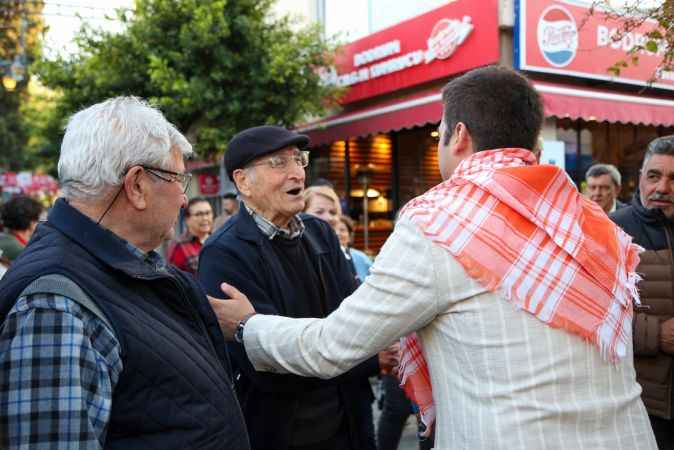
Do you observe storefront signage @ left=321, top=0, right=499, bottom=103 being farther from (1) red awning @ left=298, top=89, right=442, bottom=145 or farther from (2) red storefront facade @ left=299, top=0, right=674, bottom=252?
(1) red awning @ left=298, top=89, right=442, bottom=145

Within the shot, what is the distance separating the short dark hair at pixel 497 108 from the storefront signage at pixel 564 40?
7790 mm

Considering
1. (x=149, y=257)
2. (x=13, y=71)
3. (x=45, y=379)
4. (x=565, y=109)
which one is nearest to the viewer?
(x=45, y=379)

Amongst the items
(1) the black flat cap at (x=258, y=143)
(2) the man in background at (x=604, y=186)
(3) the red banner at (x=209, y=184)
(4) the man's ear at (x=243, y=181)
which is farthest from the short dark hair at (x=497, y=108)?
(3) the red banner at (x=209, y=184)

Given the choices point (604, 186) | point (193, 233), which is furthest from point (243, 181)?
point (193, 233)

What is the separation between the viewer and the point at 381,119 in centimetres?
1027

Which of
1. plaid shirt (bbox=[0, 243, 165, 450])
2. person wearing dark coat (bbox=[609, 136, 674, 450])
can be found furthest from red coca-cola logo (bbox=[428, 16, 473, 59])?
plaid shirt (bbox=[0, 243, 165, 450])

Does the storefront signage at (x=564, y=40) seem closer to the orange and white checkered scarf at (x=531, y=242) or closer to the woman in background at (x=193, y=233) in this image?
the woman in background at (x=193, y=233)

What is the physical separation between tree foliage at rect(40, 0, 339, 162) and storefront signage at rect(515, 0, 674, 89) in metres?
3.90

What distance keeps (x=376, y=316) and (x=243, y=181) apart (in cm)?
132

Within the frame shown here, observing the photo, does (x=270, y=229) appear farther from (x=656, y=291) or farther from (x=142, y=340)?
(x=656, y=291)

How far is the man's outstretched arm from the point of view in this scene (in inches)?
63.7

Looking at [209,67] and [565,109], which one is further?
[209,67]

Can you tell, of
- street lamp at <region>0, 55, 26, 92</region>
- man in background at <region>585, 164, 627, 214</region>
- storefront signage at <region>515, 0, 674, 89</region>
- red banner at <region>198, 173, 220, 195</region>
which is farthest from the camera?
red banner at <region>198, 173, 220, 195</region>

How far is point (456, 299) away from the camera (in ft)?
5.31
